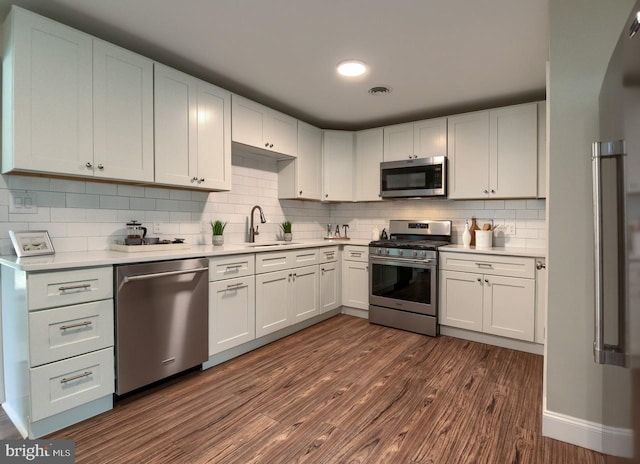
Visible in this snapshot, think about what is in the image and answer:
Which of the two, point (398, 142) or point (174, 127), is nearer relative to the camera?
point (174, 127)

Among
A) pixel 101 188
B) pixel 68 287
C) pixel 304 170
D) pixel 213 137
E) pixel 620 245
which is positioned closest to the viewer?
pixel 620 245

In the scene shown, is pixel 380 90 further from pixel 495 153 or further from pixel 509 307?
pixel 509 307

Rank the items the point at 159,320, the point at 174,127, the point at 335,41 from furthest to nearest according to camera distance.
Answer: the point at 174,127
the point at 335,41
the point at 159,320

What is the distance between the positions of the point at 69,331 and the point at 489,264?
10.6 ft

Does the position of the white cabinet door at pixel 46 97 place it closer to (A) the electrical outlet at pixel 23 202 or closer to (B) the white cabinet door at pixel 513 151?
(A) the electrical outlet at pixel 23 202

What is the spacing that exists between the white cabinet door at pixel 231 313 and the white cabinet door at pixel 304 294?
54 cm

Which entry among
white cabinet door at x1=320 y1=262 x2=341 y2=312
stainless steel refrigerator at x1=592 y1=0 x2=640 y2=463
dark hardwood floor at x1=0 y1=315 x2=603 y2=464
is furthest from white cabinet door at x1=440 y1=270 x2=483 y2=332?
stainless steel refrigerator at x1=592 y1=0 x2=640 y2=463

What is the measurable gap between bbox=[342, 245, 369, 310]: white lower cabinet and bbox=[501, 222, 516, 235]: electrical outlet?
1.47 m

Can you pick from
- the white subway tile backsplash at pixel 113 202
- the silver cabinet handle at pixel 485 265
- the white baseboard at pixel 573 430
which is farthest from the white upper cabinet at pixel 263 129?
the white baseboard at pixel 573 430

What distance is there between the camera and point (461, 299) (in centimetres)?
333

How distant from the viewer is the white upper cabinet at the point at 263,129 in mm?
3145

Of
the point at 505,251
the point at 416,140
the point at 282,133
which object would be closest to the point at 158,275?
the point at 282,133

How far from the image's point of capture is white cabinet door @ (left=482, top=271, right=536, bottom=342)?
297 centimetres

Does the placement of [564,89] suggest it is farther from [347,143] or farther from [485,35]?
[347,143]
